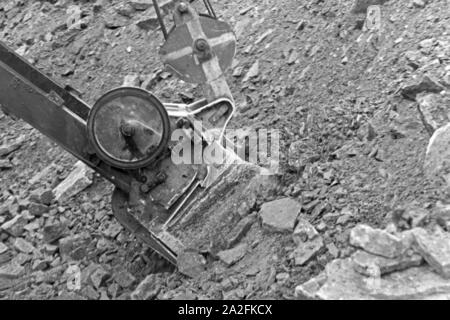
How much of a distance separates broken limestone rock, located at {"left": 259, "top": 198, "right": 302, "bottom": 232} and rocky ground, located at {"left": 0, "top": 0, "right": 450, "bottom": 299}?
0.01 meters

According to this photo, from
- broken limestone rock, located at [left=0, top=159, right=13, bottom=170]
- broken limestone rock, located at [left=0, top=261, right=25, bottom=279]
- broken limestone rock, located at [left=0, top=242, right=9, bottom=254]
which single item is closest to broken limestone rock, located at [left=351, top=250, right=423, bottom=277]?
broken limestone rock, located at [left=0, top=261, right=25, bottom=279]

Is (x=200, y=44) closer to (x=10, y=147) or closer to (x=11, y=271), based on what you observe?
(x=11, y=271)

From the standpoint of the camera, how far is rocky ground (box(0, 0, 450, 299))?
477 centimetres

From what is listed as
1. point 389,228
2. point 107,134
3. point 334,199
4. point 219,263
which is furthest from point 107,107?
point 389,228

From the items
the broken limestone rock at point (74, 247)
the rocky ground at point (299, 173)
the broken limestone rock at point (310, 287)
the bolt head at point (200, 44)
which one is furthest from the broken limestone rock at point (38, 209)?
the broken limestone rock at point (310, 287)

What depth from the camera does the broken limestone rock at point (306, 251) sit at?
4949 mm

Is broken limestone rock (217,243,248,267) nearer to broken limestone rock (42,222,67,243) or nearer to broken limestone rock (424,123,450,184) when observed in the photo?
broken limestone rock (424,123,450,184)

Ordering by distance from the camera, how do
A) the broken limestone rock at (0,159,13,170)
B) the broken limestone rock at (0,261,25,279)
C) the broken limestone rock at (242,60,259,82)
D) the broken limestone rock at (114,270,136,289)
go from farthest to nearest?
the broken limestone rock at (0,159,13,170)
the broken limestone rock at (242,60,259,82)
the broken limestone rock at (0,261,25,279)
the broken limestone rock at (114,270,136,289)

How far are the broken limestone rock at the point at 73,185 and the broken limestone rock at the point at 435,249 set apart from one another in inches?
148

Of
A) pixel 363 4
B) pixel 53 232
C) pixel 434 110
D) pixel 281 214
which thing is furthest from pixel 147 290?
pixel 363 4

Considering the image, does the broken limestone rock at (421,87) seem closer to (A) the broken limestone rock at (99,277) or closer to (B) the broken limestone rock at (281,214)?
(B) the broken limestone rock at (281,214)

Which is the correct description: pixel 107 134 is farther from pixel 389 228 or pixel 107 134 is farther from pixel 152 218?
pixel 389 228

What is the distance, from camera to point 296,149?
20.5 ft

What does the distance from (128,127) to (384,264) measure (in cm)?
201
